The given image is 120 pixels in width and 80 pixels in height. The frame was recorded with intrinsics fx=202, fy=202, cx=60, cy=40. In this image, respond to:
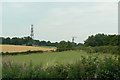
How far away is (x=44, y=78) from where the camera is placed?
6.24 meters

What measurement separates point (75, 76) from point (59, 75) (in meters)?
0.50

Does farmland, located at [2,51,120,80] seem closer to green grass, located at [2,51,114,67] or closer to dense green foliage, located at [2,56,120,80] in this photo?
dense green foliage, located at [2,56,120,80]

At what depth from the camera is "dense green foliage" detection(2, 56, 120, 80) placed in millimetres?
6246

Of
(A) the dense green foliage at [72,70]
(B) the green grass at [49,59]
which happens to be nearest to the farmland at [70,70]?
(A) the dense green foliage at [72,70]

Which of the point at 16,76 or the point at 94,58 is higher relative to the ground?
the point at 94,58

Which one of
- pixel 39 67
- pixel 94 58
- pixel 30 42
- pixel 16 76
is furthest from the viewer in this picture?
pixel 30 42

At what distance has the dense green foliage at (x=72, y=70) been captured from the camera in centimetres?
625

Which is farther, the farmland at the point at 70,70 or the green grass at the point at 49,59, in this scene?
the green grass at the point at 49,59

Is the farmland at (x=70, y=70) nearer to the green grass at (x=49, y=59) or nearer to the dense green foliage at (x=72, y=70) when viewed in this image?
the dense green foliage at (x=72, y=70)

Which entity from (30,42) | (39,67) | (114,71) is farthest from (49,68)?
(30,42)

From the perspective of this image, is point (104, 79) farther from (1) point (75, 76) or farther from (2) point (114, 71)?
(1) point (75, 76)

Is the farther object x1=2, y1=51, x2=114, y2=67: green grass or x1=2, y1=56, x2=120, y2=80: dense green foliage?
x1=2, y1=51, x2=114, y2=67: green grass

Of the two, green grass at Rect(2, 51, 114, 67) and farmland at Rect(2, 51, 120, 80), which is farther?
green grass at Rect(2, 51, 114, 67)

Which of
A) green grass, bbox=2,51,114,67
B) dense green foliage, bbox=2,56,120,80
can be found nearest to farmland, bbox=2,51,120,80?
dense green foliage, bbox=2,56,120,80
